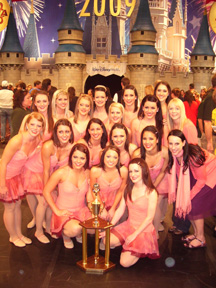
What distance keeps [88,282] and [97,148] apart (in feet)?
5.10

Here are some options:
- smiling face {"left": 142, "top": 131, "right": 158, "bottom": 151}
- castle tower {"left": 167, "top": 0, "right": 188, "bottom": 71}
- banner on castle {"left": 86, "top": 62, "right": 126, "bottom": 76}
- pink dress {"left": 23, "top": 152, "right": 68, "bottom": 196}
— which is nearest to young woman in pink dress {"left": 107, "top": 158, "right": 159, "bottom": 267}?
smiling face {"left": 142, "top": 131, "right": 158, "bottom": 151}

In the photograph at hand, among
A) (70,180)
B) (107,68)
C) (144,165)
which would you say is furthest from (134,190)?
(107,68)

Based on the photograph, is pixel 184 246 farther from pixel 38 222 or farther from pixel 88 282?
pixel 38 222

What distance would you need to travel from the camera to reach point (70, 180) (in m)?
3.53

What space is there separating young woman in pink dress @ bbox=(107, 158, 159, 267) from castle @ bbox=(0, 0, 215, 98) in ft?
51.3

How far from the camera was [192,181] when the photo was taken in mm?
3689

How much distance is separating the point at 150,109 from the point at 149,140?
2.37 feet

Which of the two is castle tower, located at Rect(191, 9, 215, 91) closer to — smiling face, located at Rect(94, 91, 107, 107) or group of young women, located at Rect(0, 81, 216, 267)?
smiling face, located at Rect(94, 91, 107, 107)

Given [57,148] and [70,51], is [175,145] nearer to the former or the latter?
[57,148]

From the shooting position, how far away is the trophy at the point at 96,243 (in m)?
3.01

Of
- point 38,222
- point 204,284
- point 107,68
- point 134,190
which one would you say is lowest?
point 204,284

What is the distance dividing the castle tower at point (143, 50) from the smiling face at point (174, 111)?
584 inches

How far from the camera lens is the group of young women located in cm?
333

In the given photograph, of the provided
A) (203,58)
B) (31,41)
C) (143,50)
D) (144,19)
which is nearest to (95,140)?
(143,50)
